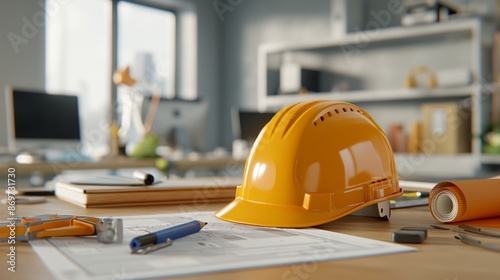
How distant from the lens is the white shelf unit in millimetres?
4027

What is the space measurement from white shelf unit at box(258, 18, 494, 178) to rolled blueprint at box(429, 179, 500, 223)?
3.47 m

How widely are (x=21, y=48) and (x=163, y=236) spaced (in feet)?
14.8

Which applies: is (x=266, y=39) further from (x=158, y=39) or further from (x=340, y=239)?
(x=340, y=239)

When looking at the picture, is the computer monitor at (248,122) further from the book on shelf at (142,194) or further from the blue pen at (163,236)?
the blue pen at (163,236)

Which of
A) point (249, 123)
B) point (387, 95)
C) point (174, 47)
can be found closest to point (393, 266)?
point (249, 123)

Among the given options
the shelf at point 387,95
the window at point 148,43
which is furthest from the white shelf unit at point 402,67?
the window at point 148,43

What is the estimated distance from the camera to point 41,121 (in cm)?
344

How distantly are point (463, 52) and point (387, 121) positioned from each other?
0.91 m

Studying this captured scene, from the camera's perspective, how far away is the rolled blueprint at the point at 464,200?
72cm

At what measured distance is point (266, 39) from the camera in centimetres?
588

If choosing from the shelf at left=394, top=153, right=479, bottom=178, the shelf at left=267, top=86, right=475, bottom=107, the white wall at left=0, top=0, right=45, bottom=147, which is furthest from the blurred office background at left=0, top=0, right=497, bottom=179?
the shelf at left=394, top=153, right=479, bottom=178

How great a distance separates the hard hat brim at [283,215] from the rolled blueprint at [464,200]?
0.09 m

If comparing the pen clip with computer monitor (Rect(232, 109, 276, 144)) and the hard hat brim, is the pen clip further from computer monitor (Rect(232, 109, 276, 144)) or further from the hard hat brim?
computer monitor (Rect(232, 109, 276, 144))

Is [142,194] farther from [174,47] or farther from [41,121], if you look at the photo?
[174,47]
